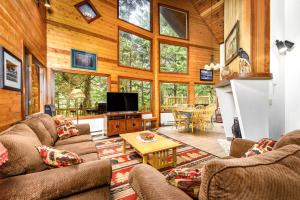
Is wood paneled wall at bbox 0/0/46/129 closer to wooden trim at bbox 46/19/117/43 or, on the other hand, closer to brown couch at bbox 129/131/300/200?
wooden trim at bbox 46/19/117/43

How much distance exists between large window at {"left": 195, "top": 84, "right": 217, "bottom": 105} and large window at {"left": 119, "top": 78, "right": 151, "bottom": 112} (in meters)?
2.67

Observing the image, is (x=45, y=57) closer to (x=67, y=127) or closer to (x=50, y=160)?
(x=67, y=127)

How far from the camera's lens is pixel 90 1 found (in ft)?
16.2

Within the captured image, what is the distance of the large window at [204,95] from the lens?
7.84 metres

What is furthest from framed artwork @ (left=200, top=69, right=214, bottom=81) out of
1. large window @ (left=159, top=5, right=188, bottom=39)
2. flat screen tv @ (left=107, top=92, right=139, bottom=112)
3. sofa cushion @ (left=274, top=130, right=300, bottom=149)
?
sofa cushion @ (left=274, top=130, right=300, bottom=149)

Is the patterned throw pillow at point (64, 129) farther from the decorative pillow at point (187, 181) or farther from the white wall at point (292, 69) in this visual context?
the white wall at point (292, 69)

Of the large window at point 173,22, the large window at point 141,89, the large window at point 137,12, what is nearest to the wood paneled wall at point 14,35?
the large window at point 141,89

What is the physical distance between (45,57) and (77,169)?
158 inches

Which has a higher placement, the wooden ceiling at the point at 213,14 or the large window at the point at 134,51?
the wooden ceiling at the point at 213,14

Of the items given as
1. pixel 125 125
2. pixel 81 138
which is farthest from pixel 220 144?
pixel 81 138

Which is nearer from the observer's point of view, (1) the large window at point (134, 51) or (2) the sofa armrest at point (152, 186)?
(2) the sofa armrest at point (152, 186)

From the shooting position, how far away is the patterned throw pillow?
2.91 m

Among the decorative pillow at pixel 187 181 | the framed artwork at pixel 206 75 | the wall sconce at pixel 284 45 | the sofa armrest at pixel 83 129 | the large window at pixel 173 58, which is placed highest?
the large window at pixel 173 58

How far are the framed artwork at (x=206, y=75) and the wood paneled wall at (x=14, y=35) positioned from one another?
22.7ft
